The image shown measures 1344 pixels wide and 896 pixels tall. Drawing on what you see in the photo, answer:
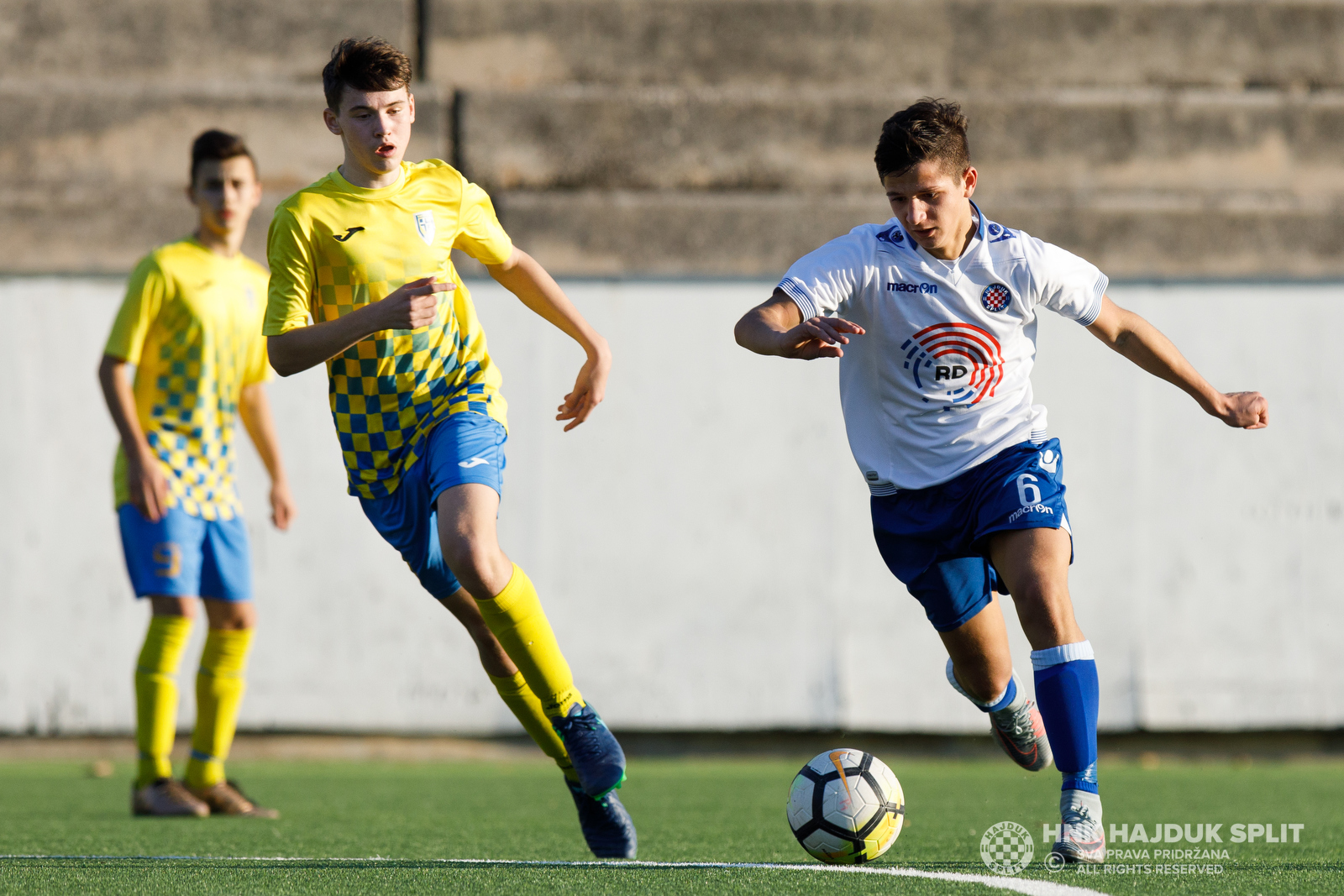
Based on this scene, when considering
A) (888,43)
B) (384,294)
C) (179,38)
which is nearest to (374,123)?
(384,294)

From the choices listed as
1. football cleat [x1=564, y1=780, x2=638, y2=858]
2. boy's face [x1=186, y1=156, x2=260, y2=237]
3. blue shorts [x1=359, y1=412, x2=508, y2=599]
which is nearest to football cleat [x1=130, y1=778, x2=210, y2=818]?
blue shorts [x1=359, y1=412, x2=508, y2=599]

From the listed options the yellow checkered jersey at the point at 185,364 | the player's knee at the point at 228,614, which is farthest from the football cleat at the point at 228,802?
the yellow checkered jersey at the point at 185,364

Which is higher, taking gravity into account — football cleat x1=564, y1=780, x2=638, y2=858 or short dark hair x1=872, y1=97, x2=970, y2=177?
short dark hair x1=872, y1=97, x2=970, y2=177

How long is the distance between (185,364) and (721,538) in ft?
10.1

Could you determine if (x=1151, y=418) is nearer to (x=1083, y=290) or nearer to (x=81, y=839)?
(x=1083, y=290)

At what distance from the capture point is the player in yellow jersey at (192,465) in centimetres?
490

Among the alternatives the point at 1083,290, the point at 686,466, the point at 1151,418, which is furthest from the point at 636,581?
the point at 1083,290

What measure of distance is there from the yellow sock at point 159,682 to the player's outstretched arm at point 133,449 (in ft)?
1.34

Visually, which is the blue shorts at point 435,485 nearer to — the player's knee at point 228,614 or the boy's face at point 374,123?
the boy's face at point 374,123

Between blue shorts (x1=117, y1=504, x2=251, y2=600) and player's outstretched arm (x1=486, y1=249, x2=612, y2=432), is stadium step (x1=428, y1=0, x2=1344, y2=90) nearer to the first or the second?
blue shorts (x1=117, y1=504, x2=251, y2=600)

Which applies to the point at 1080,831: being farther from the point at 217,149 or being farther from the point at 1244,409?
the point at 217,149

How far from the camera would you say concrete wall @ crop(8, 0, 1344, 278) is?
7844mm

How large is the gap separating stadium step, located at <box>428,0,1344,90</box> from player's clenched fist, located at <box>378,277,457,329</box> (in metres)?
5.25

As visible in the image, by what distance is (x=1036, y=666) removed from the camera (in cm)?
347
